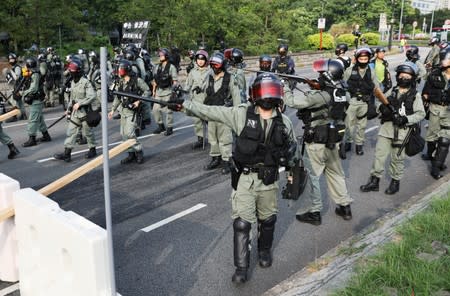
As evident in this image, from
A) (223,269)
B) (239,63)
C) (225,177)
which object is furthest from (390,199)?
(239,63)

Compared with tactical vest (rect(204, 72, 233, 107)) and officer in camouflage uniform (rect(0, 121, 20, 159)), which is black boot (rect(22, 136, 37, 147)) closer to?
officer in camouflage uniform (rect(0, 121, 20, 159))

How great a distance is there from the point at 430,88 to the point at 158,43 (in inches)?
693

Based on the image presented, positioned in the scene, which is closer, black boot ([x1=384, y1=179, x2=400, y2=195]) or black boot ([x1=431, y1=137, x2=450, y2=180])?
black boot ([x1=384, y1=179, x2=400, y2=195])

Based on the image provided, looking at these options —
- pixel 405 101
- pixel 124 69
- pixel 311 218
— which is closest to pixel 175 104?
pixel 311 218

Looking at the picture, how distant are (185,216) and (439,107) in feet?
14.2

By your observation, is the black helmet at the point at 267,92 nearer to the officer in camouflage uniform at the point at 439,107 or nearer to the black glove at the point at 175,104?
the black glove at the point at 175,104

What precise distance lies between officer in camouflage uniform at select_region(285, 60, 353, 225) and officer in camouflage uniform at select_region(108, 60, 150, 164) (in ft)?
11.7

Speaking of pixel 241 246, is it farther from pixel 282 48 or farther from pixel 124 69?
pixel 282 48

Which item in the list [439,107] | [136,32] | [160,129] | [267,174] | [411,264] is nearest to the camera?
[411,264]

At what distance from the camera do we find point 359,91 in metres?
7.67

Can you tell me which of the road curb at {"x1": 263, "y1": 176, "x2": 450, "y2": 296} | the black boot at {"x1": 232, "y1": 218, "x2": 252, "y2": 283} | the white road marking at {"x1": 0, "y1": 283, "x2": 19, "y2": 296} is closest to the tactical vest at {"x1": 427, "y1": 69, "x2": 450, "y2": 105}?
the road curb at {"x1": 263, "y1": 176, "x2": 450, "y2": 296}

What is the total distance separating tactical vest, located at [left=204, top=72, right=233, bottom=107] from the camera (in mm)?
7535

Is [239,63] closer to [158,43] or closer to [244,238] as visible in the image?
[244,238]

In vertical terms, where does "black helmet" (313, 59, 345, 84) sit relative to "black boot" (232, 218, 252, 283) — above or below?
above
